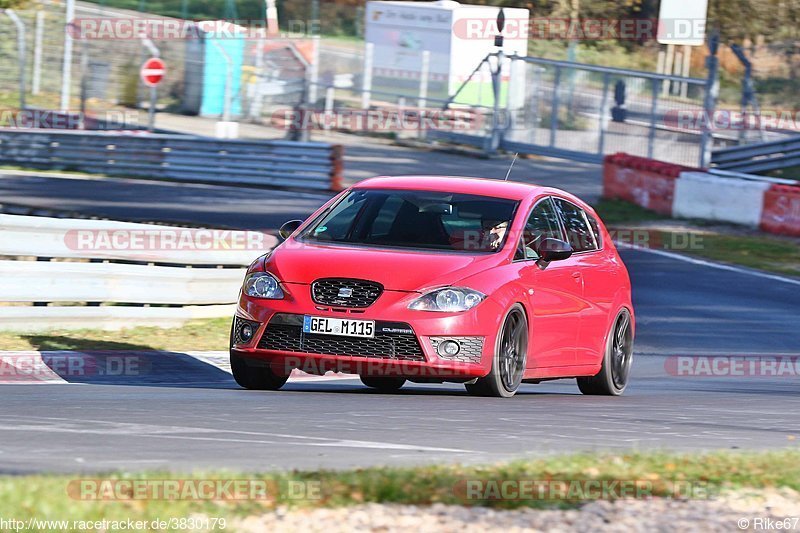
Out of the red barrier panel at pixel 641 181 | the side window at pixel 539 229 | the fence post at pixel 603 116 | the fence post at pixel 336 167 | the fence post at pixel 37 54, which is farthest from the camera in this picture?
the fence post at pixel 37 54

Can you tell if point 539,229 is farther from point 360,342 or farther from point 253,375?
point 253,375

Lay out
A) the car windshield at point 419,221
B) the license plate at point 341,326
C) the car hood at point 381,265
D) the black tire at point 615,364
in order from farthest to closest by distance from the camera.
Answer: the black tire at point 615,364 → the car windshield at point 419,221 → the car hood at point 381,265 → the license plate at point 341,326

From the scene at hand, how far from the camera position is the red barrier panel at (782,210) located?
76.9 ft

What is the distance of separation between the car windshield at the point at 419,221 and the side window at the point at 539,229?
17 cm

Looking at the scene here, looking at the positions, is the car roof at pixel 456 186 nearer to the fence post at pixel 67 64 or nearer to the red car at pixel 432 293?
the red car at pixel 432 293

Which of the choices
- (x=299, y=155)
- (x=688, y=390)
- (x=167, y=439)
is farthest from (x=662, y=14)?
(x=167, y=439)

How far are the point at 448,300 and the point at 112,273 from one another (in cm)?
417

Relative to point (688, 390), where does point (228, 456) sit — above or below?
above

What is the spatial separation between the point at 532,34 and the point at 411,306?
136 feet

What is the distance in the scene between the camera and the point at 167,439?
266 inches

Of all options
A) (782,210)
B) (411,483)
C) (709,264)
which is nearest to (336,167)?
(782,210)

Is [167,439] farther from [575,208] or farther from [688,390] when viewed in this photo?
[688,390]

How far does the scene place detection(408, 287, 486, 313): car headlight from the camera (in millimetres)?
9055

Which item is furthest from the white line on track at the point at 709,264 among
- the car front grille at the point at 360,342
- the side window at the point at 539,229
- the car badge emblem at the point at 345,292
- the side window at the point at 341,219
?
the car badge emblem at the point at 345,292
